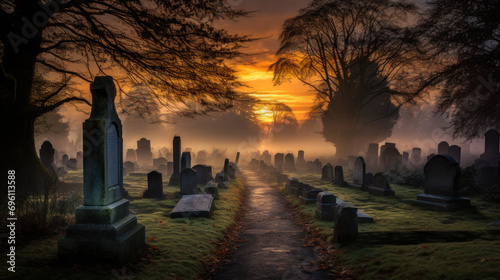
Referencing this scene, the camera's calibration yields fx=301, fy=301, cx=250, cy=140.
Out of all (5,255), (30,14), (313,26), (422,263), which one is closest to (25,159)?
(30,14)

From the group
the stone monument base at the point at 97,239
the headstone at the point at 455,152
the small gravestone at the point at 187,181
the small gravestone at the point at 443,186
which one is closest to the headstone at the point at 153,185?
the small gravestone at the point at 187,181

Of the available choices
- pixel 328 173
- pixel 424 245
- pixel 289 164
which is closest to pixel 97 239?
pixel 424 245

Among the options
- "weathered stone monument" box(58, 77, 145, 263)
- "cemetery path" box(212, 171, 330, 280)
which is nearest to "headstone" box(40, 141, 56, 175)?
"cemetery path" box(212, 171, 330, 280)

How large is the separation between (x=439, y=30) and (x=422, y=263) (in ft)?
37.0

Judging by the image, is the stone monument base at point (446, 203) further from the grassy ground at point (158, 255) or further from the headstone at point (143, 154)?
the headstone at point (143, 154)

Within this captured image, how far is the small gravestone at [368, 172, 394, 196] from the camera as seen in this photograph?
1361cm

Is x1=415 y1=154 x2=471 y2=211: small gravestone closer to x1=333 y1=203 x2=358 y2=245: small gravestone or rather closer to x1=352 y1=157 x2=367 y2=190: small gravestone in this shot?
x1=352 y1=157 x2=367 y2=190: small gravestone

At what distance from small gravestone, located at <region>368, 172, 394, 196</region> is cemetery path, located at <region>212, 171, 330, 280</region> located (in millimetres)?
4969

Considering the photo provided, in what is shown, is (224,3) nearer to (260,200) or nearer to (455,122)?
(260,200)

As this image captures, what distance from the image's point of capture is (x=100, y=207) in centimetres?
552

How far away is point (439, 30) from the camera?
41.8 feet

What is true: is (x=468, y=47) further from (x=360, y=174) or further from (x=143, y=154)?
(x=143, y=154)

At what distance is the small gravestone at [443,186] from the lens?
1034cm

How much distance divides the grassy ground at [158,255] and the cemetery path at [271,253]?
0.65 meters
